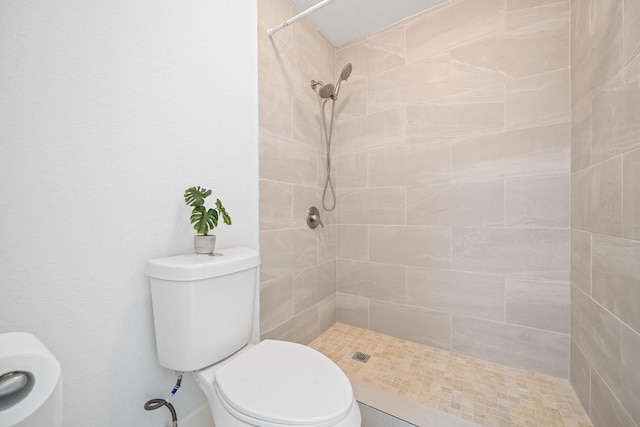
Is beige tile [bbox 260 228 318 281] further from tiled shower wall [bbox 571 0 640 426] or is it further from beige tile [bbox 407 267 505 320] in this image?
tiled shower wall [bbox 571 0 640 426]

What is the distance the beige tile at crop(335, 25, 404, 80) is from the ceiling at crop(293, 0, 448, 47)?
55mm

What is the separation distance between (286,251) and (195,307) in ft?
2.40

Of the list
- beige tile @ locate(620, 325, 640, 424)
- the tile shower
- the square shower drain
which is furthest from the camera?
the square shower drain

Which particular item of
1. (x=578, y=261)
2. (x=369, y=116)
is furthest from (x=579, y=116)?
(x=369, y=116)

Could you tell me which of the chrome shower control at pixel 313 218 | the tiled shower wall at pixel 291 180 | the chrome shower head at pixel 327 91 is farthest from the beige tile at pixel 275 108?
the chrome shower control at pixel 313 218

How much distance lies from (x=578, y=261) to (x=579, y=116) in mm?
656

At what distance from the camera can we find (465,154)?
1516 millimetres

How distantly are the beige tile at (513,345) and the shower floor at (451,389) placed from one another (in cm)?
4

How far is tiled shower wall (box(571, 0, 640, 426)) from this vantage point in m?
0.81

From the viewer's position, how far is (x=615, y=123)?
0.91 metres

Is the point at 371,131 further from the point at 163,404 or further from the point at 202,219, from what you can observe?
the point at 163,404

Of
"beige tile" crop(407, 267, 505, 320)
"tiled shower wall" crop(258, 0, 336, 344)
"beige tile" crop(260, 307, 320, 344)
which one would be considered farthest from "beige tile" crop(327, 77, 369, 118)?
"beige tile" crop(260, 307, 320, 344)

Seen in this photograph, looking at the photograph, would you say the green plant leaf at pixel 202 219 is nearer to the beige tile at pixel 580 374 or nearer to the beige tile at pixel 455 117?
the beige tile at pixel 455 117

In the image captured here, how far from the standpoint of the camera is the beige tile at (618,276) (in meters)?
0.80
